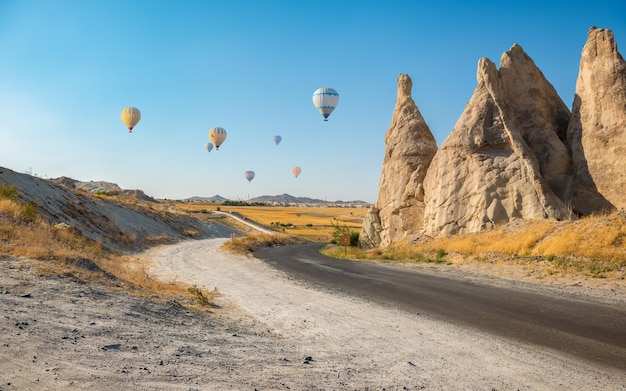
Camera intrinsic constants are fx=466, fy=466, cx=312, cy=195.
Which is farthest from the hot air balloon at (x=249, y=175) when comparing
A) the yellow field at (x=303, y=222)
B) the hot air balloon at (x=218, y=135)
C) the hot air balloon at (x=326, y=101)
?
the hot air balloon at (x=326, y=101)

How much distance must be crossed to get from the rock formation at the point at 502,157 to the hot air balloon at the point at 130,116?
52.0 m

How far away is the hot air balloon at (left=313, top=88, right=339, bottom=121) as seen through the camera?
61.0 m

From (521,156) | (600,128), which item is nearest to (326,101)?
(521,156)

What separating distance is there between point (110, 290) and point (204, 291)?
427cm

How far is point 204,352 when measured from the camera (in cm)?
724

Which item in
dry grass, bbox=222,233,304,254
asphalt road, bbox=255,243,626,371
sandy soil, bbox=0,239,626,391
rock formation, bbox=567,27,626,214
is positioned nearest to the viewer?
sandy soil, bbox=0,239,626,391

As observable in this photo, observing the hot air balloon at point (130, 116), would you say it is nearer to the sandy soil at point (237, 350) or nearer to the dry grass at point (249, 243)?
the dry grass at point (249, 243)

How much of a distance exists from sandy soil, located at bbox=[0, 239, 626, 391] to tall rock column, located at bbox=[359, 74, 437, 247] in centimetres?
2437

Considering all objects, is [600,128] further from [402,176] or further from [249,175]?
[249,175]

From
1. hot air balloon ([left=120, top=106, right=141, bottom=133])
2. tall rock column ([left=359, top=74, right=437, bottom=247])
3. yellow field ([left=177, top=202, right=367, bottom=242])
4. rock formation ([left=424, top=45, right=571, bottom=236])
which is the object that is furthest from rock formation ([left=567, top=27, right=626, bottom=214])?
hot air balloon ([left=120, top=106, right=141, bottom=133])

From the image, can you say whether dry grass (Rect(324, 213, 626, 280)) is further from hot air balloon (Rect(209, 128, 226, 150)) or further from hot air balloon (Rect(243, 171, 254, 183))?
hot air balloon (Rect(243, 171, 254, 183))

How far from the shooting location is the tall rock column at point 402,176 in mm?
35781

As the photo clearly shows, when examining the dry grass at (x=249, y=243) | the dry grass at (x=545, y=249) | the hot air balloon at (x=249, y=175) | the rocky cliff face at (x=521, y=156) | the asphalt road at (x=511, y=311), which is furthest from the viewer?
the hot air balloon at (x=249, y=175)

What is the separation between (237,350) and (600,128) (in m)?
26.7
